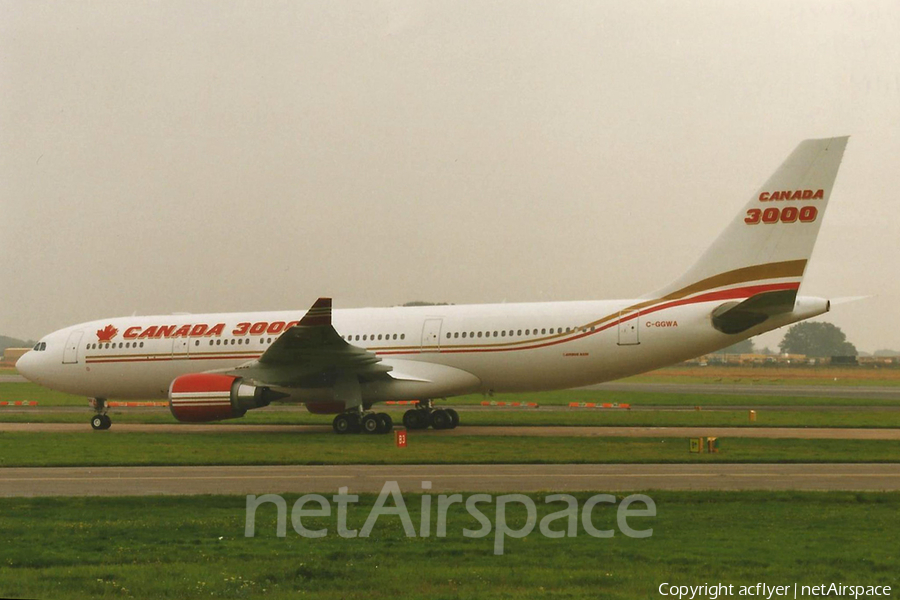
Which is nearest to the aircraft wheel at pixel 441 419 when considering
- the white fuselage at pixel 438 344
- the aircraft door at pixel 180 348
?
the white fuselage at pixel 438 344

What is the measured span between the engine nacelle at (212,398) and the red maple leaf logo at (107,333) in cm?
619

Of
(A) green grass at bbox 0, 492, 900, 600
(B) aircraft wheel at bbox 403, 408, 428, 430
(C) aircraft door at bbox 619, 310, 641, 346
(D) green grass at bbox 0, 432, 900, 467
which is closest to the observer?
(A) green grass at bbox 0, 492, 900, 600

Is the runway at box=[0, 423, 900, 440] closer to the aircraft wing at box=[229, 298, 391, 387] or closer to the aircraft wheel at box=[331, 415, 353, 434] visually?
the aircraft wheel at box=[331, 415, 353, 434]

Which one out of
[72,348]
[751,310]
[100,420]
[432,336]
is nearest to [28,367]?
[72,348]

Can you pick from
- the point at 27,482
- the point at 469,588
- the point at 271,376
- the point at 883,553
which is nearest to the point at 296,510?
the point at 469,588

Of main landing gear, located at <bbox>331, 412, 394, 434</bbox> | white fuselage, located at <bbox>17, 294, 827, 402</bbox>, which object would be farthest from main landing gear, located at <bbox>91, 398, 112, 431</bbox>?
main landing gear, located at <bbox>331, 412, 394, 434</bbox>

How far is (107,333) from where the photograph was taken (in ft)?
99.5

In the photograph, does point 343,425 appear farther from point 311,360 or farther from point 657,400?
point 657,400

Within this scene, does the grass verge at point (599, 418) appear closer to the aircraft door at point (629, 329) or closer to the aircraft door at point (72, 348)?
the aircraft door at point (72, 348)

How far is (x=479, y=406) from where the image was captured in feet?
133

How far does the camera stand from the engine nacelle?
80.9ft

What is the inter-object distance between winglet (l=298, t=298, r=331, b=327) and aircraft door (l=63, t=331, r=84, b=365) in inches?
408

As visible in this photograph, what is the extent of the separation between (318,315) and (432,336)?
4.35 metres

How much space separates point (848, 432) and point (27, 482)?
1943 cm
